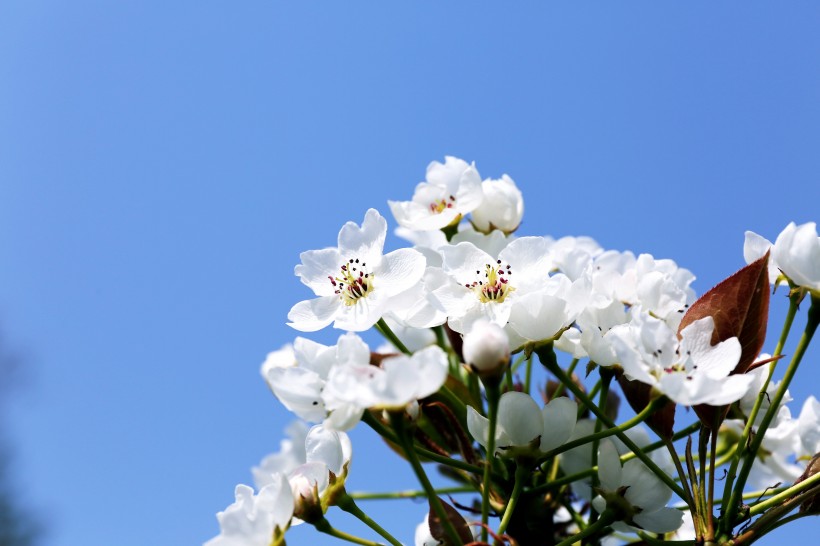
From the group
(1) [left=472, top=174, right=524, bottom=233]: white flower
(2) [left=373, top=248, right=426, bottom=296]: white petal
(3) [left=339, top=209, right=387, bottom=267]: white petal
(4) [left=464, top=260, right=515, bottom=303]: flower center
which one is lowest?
(4) [left=464, top=260, right=515, bottom=303]: flower center

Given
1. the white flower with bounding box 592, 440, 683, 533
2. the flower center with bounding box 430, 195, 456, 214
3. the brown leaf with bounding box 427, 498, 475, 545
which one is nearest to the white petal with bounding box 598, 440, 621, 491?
the white flower with bounding box 592, 440, 683, 533

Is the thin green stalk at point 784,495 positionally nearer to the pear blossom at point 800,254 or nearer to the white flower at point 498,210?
the pear blossom at point 800,254

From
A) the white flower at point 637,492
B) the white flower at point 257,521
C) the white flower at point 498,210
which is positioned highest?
the white flower at point 498,210

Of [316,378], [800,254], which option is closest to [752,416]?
[800,254]

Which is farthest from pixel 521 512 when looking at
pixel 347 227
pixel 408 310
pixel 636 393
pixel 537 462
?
pixel 347 227

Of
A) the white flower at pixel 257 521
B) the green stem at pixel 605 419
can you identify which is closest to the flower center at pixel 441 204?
the green stem at pixel 605 419

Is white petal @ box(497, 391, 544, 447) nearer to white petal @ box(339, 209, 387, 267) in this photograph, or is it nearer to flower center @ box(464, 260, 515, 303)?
flower center @ box(464, 260, 515, 303)

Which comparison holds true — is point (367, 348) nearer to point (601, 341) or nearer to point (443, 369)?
point (443, 369)
